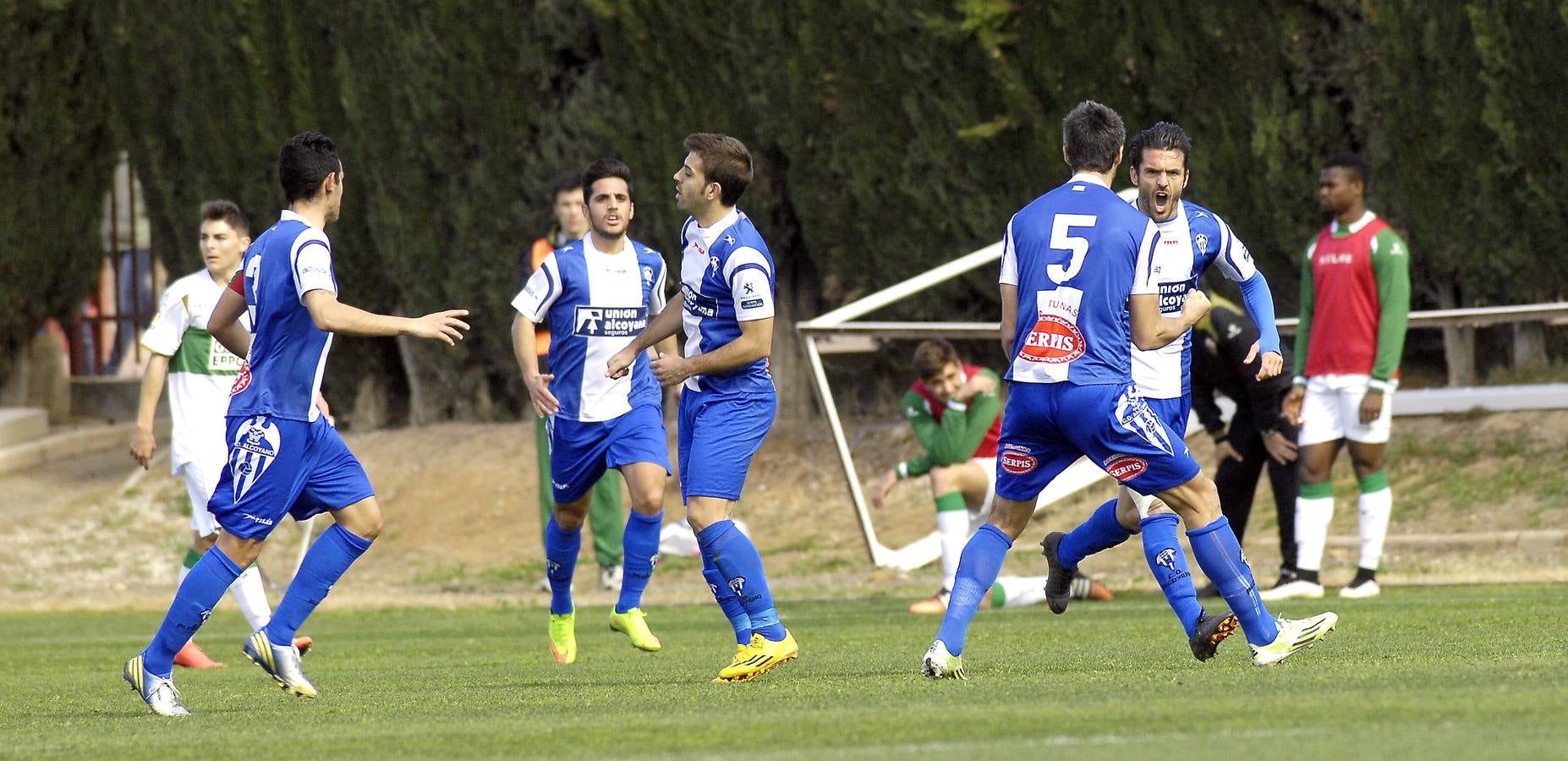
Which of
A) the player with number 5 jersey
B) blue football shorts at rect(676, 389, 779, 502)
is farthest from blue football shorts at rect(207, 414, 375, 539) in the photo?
the player with number 5 jersey

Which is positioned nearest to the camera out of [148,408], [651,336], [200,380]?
[651,336]

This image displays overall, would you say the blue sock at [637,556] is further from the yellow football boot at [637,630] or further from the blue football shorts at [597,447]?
the blue football shorts at [597,447]

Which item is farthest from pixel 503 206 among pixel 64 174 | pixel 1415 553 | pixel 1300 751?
pixel 1300 751

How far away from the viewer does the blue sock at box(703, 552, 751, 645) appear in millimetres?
7805

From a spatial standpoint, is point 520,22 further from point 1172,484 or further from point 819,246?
point 1172,484

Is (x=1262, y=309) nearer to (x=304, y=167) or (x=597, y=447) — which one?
(x=597, y=447)

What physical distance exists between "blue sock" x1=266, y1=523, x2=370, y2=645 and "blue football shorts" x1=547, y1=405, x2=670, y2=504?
1746mm

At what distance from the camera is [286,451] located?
7.25m

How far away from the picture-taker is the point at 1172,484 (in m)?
7.00

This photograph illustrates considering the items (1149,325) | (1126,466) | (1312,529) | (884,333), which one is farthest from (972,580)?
(884,333)

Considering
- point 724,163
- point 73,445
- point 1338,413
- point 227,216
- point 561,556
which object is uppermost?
point 724,163

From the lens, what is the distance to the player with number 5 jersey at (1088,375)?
6.95 m

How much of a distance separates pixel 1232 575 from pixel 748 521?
10635 mm

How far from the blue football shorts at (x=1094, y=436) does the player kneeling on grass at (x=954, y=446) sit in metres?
4.54
